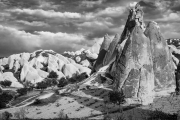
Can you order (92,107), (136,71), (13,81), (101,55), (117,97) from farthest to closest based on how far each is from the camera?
(13,81)
(101,55)
(92,107)
(136,71)
(117,97)

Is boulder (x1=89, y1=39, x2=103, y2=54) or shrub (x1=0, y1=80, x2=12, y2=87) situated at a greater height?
boulder (x1=89, y1=39, x2=103, y2=54)

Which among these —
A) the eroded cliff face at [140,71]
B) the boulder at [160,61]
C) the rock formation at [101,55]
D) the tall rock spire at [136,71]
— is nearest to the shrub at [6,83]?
the rock formation at [101,55]

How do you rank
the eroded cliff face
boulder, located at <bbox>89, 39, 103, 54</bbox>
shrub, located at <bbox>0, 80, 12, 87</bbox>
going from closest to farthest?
1. the eroded cliff face
2. shrub, located at <bbox>0, 80, 12, 87</bbox>
3. boulder, located at <bbox>89, 39, 103, 54</bbox>

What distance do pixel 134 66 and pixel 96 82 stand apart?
20951 millimetres

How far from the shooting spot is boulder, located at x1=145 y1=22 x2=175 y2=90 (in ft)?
145

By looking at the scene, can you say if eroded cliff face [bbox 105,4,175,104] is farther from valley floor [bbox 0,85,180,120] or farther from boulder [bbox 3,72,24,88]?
boulder [bbox 3,72,24,88]

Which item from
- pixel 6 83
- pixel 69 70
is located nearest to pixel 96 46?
pixel 69 70

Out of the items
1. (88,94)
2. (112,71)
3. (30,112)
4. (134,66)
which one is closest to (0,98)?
(30,112)

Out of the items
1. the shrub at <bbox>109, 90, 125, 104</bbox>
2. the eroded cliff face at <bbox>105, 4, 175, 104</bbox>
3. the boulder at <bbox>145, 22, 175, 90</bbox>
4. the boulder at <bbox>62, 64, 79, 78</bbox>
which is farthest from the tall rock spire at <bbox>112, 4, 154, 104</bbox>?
the boulder at <bbox>62, 64, 79, 78</bbox>

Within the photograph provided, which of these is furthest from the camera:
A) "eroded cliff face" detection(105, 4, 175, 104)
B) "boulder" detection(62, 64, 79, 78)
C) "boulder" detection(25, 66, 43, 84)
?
"boulder" detection(62, 64, 79, 78)

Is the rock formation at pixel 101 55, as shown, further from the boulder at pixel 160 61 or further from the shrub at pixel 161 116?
the shrub at pixel 161 116

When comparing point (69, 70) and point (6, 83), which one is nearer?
point (6, 83)

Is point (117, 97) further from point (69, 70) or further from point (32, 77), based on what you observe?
point (69, 70)

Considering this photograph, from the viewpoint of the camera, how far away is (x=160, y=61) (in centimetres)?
4566
